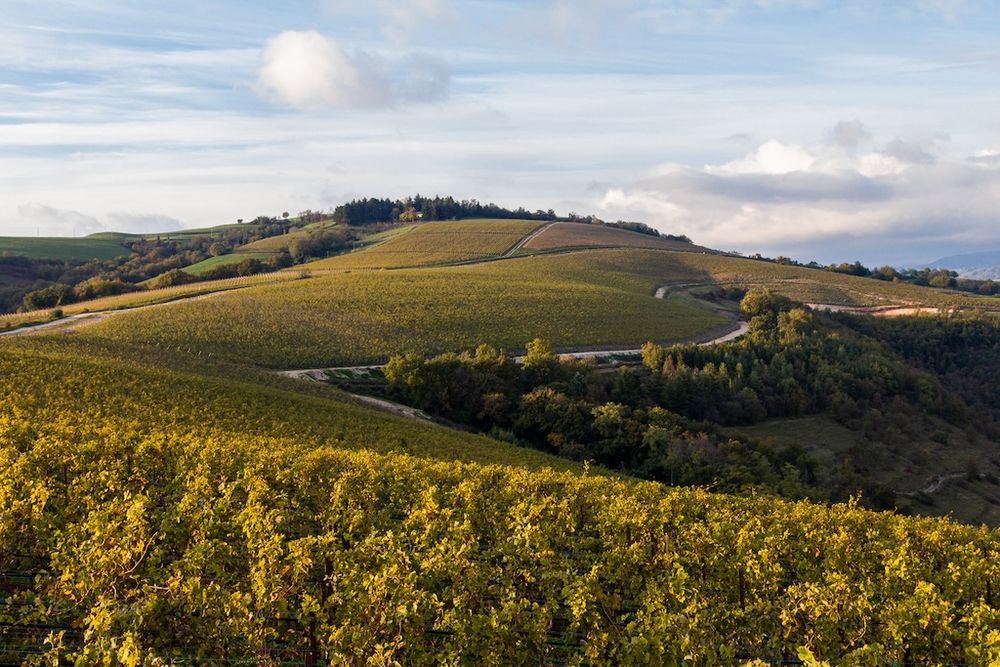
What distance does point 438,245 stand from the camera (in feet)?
520

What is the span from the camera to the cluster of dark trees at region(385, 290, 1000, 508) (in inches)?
1918

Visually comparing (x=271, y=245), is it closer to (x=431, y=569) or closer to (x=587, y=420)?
(x=587, y=420)

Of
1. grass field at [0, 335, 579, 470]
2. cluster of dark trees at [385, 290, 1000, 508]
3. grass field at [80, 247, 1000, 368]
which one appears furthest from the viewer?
grass field at [80, 247, 1000, 368]

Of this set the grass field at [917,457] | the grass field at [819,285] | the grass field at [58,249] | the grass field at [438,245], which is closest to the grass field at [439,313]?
the grass field at [819,285]

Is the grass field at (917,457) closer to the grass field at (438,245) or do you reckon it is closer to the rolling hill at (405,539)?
the rolling hill at (405,539)

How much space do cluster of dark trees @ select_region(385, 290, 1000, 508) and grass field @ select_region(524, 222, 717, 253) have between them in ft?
253

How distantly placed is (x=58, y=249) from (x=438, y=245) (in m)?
114

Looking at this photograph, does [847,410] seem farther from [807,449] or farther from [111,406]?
[111,406]

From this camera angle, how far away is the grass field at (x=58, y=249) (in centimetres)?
17050

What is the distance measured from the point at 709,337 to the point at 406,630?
8898 centimetres

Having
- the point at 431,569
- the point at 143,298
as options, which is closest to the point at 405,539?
the point at 431,569

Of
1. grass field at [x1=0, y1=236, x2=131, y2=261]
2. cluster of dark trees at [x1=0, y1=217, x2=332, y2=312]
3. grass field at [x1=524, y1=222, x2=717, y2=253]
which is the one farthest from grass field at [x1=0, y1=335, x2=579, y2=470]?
grass field at [x1=0, y1=236, x2=131, y2=261]

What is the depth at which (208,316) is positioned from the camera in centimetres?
7494

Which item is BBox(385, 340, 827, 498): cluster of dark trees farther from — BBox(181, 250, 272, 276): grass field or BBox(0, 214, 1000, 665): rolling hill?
BBox(181, 250, 272, 276): grass field
